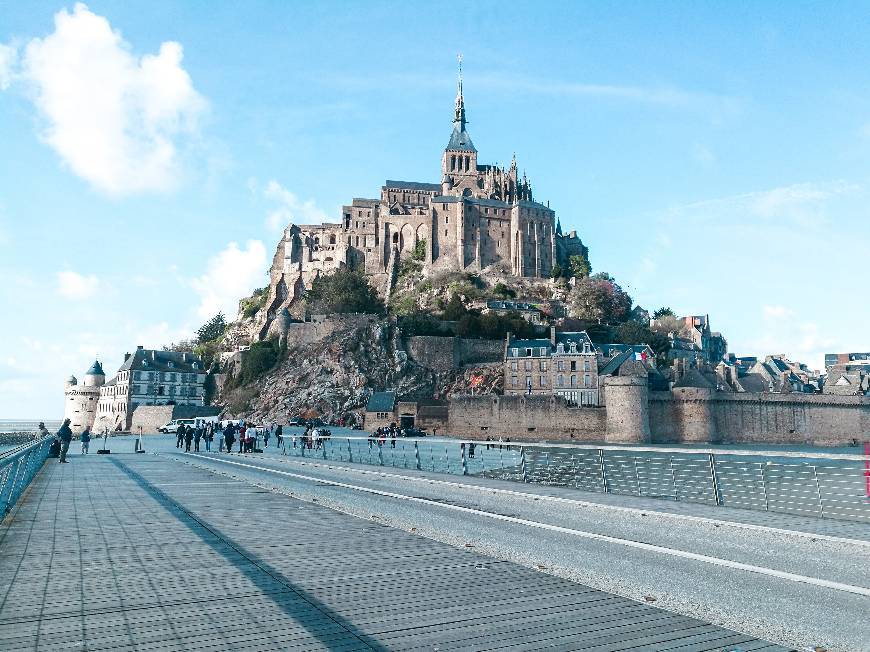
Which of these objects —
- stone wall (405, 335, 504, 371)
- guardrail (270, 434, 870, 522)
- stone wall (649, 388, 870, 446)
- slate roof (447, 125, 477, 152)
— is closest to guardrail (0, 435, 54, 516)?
guardrail (270, 434, 870, 522)

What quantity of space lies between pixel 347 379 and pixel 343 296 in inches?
562

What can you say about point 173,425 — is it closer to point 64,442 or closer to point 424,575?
point 64,442

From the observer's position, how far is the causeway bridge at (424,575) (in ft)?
17.2

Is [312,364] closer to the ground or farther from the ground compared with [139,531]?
farther from the ground

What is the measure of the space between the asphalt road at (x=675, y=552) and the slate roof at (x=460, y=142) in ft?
331

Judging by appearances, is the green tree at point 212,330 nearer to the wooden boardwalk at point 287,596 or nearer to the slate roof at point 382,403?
the slate roof at point 382,403

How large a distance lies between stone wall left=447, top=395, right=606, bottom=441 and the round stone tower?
138cm

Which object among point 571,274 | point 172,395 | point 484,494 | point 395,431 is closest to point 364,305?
point 172,395

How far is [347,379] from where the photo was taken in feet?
228

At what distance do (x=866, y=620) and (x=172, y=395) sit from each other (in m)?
78.1

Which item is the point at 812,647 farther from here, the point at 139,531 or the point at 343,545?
the point at 139,531

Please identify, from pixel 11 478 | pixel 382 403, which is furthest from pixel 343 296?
pixel 11 478

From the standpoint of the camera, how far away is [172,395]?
77250mm

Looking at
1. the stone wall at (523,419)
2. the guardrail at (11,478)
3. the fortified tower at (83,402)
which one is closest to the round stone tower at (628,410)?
the stone wall at (523,419)
